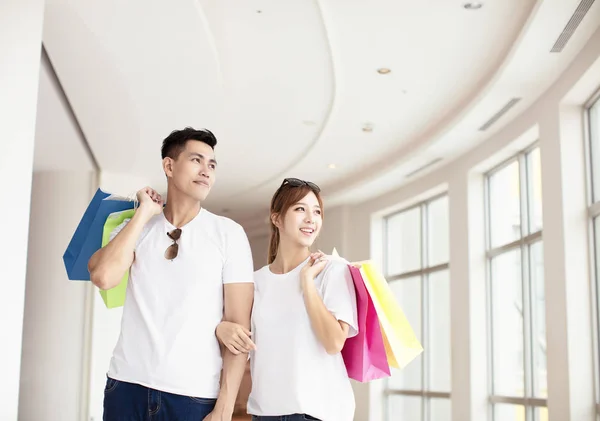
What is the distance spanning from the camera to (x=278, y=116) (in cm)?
811

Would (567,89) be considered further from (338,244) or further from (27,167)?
(338,244)

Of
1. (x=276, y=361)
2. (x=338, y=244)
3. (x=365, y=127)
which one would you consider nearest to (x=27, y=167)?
(x=276, y=361)

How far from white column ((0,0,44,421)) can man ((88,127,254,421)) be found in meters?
1.70

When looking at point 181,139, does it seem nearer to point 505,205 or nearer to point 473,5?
point 473,5

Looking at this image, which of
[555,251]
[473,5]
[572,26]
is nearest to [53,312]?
[555,251]

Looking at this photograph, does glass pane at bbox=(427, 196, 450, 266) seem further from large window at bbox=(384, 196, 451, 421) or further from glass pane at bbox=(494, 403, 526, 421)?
glass pane at bbox=(494, 403, 526, 421)

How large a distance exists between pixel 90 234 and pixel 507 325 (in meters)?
7.05

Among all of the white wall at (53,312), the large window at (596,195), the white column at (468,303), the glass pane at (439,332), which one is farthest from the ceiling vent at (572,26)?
the white wall at (53,312)

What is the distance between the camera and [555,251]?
269 inches

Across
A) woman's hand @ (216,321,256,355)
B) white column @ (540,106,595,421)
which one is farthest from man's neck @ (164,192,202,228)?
white column @ (540,106,595,421)

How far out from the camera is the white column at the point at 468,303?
8.98 m

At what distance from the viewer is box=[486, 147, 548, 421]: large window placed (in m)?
7.82

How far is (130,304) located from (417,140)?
724cm

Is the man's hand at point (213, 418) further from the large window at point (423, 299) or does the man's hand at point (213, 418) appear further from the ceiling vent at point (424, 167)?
the large window at point (423, 299)
